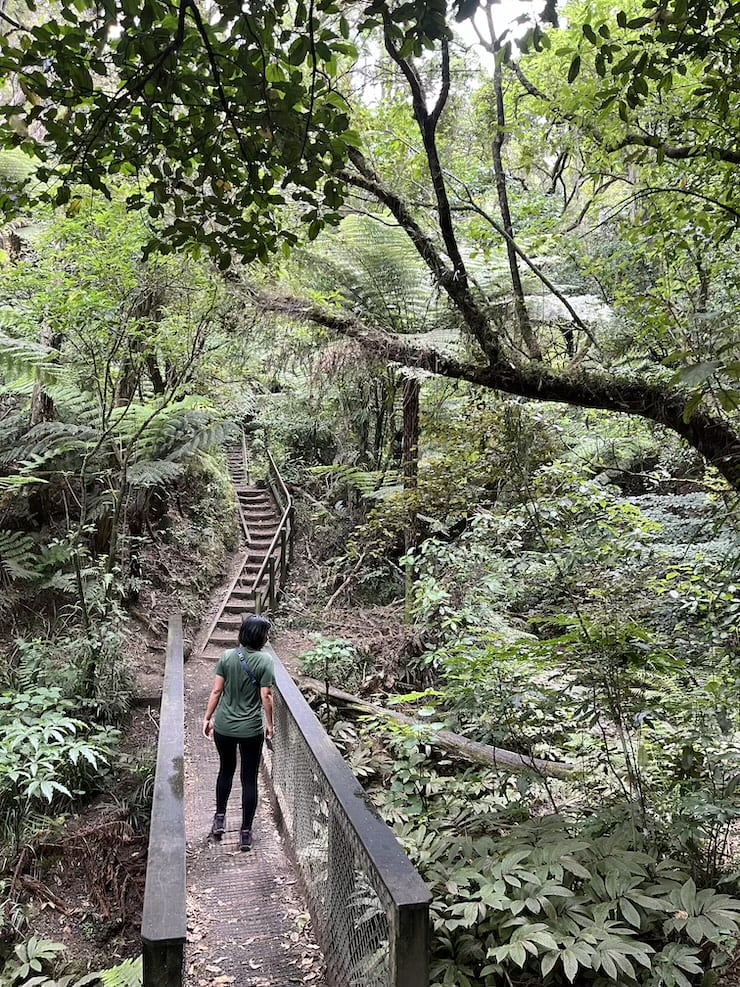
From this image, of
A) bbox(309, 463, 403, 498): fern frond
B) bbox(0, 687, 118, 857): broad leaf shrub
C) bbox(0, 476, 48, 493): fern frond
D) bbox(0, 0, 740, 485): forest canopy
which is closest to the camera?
bbox(0, 0, 740, 485): forest canopy

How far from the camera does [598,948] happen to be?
8.23 feet

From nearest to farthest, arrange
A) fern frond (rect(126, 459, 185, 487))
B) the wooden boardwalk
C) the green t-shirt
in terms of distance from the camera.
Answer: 1. the wooden boardwalk
2. the green t-shirt
3. fern frond (rect(126, 459, 185, 487))

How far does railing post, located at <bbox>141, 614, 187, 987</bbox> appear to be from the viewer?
88.6 inches

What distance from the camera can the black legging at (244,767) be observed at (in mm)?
4332

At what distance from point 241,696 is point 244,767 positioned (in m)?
0.48

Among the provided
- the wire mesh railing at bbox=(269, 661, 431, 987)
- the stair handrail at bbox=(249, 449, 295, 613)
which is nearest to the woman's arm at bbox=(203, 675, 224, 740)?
the wire mesh railing at bbox=(269, 661, 431, 987)

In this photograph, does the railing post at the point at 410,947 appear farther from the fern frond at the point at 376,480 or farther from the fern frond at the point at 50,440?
the fern frond at the point at 50,440

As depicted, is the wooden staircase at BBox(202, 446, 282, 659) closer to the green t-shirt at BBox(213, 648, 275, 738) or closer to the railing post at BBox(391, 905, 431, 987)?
the green t-shirt at BBox(213, 648, 275, 738)

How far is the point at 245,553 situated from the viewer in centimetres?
1338

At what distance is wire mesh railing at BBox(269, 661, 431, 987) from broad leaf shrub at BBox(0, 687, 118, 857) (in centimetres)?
178

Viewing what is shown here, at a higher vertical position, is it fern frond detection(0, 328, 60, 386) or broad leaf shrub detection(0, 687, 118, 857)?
fern frond detection(0, 328, 60, 386)

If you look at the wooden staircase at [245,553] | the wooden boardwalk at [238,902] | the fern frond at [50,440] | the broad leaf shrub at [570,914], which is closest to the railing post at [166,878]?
the wooden boardwalk at [238,902]

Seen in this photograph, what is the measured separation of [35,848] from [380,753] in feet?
9.31

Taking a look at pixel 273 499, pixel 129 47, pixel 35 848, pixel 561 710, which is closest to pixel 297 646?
pixel 35 848
